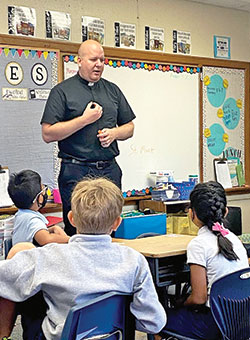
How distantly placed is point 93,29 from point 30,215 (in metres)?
2.64

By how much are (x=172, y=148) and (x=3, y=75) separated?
1.96m

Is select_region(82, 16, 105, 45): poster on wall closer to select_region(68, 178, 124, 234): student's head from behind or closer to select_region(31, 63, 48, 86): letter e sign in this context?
select_region(31, 63, 48, 86): letter e sign

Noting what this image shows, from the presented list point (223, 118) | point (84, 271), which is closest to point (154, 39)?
point (223, 118)

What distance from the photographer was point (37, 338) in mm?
1923

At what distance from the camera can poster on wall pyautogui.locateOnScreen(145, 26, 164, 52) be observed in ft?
17.5

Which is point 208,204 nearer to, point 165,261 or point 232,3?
point 165,261

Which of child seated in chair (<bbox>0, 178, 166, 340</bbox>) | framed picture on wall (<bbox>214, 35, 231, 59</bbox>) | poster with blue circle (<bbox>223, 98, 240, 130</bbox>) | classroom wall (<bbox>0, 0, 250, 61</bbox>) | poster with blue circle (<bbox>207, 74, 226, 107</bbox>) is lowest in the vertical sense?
child seated in chair (<bbox>0, 178, 166, 340</bbox>)

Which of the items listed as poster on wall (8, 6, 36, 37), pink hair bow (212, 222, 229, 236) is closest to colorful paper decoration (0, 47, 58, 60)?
poster on wall (8, 6, 36, 37)

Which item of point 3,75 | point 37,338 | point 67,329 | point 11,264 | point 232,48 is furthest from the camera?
point 232,48

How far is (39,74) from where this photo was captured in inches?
181

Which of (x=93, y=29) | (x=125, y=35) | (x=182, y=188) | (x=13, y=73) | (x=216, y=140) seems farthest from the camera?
(x=216, y=140)

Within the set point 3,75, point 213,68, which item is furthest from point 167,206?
point 3,75

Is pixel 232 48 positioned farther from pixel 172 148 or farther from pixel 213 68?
pixel 172 148

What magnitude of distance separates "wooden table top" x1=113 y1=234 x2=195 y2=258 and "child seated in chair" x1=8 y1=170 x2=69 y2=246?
1.21 feet
